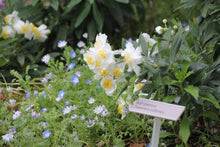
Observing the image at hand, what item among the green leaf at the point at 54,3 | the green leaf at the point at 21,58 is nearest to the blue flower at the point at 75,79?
the green leaf at the point at 21,58

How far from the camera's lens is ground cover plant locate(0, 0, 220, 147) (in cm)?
148

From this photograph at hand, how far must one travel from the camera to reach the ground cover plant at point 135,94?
4.87 feet

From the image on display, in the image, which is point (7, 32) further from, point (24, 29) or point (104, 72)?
point (104, 72)

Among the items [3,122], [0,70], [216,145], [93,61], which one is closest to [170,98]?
[93,61]

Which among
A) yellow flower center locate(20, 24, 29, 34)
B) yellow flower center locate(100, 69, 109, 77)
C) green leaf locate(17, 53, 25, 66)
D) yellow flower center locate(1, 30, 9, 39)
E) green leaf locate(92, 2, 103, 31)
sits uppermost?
green leaf locate(92, 2, 103, 31)

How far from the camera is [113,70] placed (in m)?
1.53

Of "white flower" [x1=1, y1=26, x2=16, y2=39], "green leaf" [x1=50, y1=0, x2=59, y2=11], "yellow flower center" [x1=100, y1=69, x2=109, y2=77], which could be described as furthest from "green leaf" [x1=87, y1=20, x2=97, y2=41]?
"yellow flower center" [x1=100, y1=69, x2=109, y2=77]

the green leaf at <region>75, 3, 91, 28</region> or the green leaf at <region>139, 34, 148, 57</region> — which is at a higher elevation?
the green leaf at <region>75, 3, 91, 28</region>

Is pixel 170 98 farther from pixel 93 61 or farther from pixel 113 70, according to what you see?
pixel 93 61

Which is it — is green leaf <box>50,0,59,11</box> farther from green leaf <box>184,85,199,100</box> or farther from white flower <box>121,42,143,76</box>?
green leaf <box>184,85,199,100</box>

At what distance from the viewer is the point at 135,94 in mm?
1661

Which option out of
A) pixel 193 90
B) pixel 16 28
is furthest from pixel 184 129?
pixel 16 28

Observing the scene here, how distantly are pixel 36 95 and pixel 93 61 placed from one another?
41.3 inches

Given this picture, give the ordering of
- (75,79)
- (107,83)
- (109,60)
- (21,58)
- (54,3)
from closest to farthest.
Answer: (109,60), (107,83), (75,79), (21,58), (54,3)
